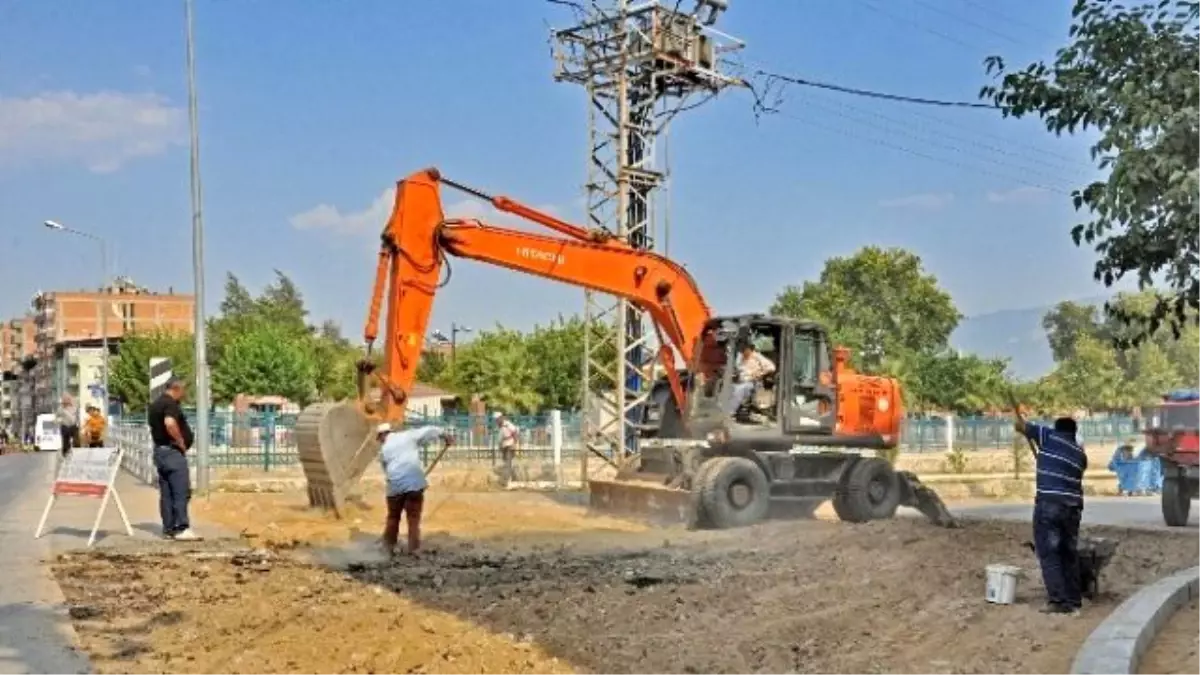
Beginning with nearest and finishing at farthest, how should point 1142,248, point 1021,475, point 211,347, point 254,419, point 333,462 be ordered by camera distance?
point 1142,248 < point 333,462 < point 254,419 < point 1021,475 < point 211,347

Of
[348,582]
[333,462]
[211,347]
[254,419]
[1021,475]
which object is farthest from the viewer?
[211,347]

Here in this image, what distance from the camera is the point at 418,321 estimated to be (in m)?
16.0

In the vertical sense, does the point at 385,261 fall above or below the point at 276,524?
above

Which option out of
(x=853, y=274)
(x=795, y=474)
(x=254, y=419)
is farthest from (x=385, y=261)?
(x=853, y=274)

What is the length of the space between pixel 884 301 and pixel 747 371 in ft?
206

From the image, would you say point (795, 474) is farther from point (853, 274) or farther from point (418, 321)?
point (853, 274)

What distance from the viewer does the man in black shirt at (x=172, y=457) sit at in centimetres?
1391

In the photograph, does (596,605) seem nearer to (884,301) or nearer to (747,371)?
(747,371)

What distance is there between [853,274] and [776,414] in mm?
62685

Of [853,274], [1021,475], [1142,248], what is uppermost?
[853,274]

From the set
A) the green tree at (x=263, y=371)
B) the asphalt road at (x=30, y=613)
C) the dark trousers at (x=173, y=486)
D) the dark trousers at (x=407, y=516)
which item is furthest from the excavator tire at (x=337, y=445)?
the green tree at (x=263, y=371)

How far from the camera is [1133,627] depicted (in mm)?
8164

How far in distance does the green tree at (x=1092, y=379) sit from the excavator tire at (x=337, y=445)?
69497 mm

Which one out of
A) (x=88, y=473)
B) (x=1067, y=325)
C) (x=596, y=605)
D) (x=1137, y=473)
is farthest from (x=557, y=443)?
(x=1067, y=325)
